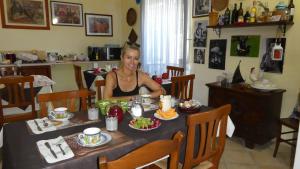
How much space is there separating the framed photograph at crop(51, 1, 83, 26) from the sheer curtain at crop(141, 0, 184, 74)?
1.46 meters

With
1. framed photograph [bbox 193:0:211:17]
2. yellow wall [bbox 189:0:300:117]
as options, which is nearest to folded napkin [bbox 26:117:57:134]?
yellow wall [bbox 189:0:300:117]

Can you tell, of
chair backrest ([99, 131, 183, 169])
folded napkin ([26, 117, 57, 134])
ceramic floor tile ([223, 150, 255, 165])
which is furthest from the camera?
ceramic floor tile ([223, 150, 255, 165])

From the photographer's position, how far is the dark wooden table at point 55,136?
1082 mm

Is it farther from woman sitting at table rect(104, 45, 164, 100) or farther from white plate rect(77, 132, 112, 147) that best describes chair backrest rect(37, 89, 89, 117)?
white plate rect(77, 132, 112, 147)

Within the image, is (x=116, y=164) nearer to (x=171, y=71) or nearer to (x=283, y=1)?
(x=283, y=1)

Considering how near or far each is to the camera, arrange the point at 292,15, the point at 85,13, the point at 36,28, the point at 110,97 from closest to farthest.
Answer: the point at 110,97 < the point at 292,15 < the point at 36,28 < the point at 85,13

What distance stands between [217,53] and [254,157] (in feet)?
5.11

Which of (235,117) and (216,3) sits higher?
(216,3)

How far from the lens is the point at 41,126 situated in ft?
4.90

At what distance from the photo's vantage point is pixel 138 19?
500 centimetres

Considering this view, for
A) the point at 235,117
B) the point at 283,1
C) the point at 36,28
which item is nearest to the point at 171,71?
the point at 235,117

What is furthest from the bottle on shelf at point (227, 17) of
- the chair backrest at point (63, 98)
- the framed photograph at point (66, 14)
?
the framed photograph at point (66, 14)

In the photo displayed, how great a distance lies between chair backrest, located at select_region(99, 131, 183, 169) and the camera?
0.85 meters

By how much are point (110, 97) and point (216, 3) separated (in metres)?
2.17
